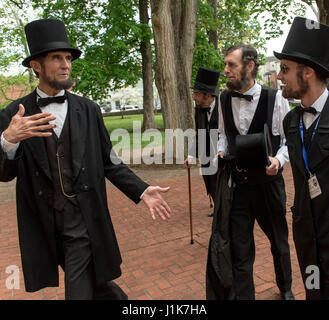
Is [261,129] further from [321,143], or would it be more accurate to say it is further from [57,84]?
[57,84]

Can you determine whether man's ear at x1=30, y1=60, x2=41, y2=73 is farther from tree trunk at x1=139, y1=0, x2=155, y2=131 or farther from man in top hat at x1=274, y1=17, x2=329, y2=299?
tree trunk at x1=139, y1=0, x2=155, y2=131

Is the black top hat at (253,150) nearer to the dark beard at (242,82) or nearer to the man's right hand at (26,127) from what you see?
the dark beard at (242,82)

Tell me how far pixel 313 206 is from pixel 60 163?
1.83m

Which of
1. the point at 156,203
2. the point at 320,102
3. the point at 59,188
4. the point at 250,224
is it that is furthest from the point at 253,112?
the point at 59,188

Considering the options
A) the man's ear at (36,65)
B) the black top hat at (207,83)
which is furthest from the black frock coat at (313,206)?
Answer: the black top hat at (207,83)

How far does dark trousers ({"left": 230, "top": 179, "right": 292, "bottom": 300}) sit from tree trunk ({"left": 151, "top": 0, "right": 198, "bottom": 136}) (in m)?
7.40

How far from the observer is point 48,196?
8.22 ft

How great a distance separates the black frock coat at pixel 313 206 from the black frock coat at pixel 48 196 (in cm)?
119

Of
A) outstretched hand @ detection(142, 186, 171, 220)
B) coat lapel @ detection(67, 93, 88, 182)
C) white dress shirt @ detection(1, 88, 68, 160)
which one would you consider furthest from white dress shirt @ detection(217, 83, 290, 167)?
white dress shirt @ detection(1, 88, 68, 160)

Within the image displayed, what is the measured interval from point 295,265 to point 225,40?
108 feet

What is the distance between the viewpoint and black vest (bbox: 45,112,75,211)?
8.29 feet

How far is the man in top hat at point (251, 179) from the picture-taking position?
10.7 ft

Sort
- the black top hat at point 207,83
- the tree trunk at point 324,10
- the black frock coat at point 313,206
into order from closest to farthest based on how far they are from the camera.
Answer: the black frock coat at point 313,206 < the black top hat at point 207,83 < the tree trunk at point 324,10

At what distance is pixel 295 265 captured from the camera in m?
4.22
